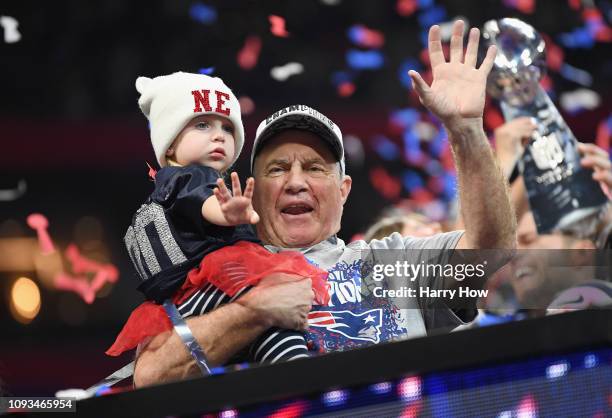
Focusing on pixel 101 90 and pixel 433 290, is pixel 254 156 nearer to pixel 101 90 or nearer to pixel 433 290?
pixel 433 290

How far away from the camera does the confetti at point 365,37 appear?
1.96m

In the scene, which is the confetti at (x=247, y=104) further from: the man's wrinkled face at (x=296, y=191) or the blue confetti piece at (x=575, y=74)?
the blue confetti piece at (x=575, y=74)

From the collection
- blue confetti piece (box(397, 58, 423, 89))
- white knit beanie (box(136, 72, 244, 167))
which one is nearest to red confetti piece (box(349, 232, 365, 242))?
white knit beanie (box(136, 72, 244, 167))

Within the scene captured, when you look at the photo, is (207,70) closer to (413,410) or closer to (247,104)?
(247,104)

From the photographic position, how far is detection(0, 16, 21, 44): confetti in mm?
1948

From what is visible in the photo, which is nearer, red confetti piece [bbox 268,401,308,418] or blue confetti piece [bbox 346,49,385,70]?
red confetti piece [bbox 268,401,308,418]

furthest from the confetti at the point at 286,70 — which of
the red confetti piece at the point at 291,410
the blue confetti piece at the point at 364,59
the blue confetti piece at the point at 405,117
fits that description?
the red confetti piece at the point at 291,410

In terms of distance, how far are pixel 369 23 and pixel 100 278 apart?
32.3 inches

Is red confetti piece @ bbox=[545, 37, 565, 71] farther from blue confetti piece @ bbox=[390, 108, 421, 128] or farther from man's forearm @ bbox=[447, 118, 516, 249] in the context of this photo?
man's forearm @ bbox=[447, 118, 516, 249]

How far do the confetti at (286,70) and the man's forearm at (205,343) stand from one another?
2.42ft

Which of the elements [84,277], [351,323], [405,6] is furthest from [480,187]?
[84,277]

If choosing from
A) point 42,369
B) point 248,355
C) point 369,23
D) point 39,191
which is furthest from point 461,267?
point 42,369

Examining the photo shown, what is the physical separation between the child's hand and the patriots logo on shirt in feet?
0.73

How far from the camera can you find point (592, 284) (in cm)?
→ 131
